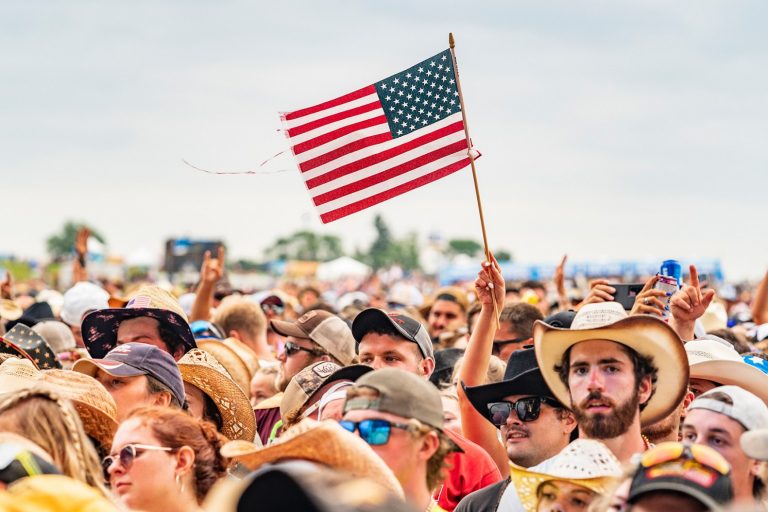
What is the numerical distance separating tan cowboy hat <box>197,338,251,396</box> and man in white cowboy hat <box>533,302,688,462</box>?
3.43 m

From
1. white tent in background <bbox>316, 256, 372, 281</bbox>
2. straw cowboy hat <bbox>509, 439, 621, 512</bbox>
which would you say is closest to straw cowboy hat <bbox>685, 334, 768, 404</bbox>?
straw cowboy hat <bbox>509, 439, 621, 512</bbox>

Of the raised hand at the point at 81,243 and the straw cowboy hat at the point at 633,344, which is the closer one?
the straw cowboy hat at the point at 633,344

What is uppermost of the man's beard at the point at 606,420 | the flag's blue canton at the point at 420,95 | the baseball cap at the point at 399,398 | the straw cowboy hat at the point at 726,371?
the flag's blue canton at the point at 420,95

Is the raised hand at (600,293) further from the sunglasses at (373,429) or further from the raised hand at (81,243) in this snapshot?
the raised hand at (81,243)

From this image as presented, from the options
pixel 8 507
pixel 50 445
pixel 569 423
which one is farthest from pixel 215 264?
pixel 8 507

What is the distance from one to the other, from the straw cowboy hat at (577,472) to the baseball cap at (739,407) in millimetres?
631

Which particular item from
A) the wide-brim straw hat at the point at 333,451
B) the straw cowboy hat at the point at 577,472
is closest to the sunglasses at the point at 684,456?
the straw cowboy hat at the point at 577,472

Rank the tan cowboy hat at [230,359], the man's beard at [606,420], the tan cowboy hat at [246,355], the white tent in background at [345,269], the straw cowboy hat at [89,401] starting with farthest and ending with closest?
1. the white tent in background at [345,269]
2. the tan cowboy hat at [246,355]
3. the tan cowboy hat at [230,359]
4. the straw cowboy hat at [89,401]
5. the man's beard at [606,420]

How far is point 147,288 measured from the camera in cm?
788

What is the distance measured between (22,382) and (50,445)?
1.65m

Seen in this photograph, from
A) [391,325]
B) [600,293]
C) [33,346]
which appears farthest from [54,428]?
[33,346]

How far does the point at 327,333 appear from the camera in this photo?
287 inches

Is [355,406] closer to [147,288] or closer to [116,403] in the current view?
[116,403]

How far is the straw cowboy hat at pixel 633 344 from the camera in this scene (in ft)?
15.5
